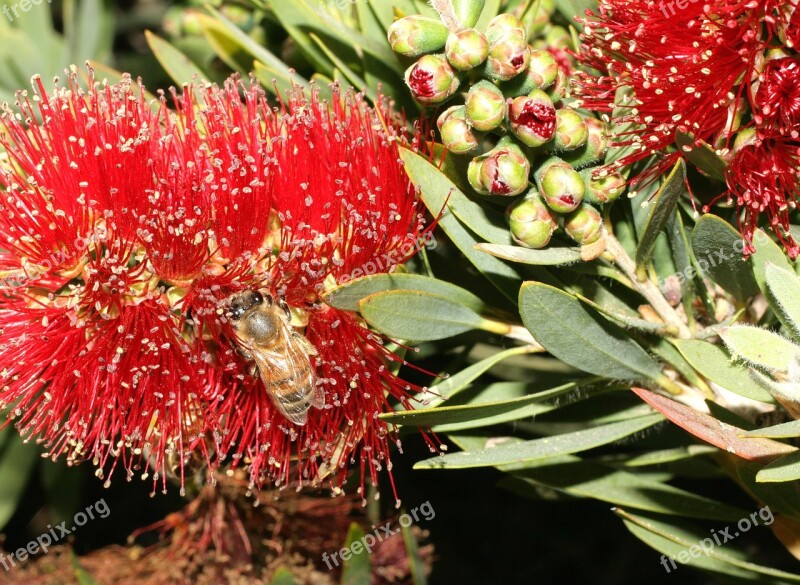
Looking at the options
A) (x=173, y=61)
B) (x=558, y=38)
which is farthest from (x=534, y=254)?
(x=173, y=61)

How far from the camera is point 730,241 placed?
4.74ft

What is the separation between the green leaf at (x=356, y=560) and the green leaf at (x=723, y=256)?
880 millimetres

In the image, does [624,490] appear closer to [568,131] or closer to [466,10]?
[568,131]

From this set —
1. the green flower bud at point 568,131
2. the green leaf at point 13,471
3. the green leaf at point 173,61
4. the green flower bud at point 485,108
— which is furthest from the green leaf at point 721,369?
the green leaf at point 13,471

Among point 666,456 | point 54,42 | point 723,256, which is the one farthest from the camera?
point 54,42

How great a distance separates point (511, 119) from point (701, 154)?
1.02 ft

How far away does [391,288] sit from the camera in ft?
5.14

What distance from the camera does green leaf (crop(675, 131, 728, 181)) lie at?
4.58ft

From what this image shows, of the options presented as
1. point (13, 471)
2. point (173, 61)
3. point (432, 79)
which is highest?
point (173, 61)

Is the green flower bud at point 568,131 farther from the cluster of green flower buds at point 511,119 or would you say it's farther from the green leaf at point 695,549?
the green leaf at point 695,549

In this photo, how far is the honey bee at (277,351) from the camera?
167 centimetres

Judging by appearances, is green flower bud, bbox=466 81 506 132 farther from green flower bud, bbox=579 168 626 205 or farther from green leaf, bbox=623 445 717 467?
green leaf, bbox=623 445 717 467

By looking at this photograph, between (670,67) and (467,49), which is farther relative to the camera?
(670,67)

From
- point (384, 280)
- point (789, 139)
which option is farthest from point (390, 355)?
point (789, 139)
